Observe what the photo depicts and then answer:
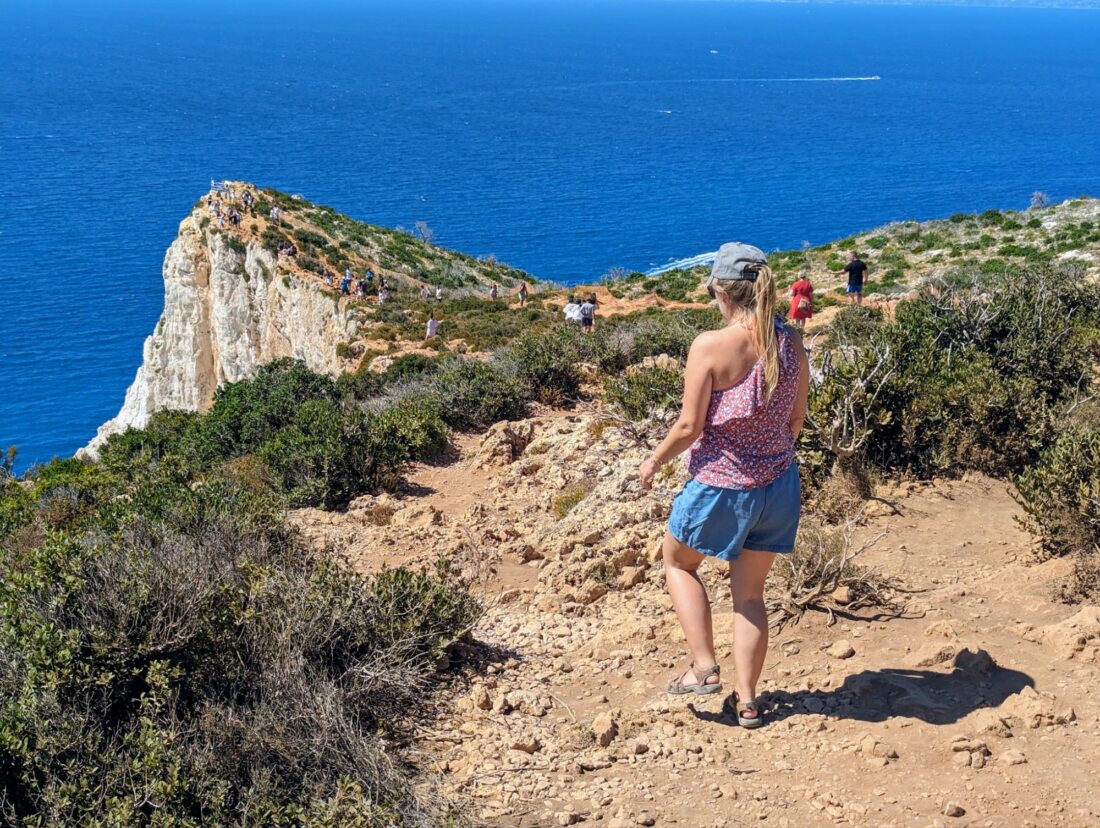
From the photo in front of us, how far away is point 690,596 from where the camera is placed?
14.5ft

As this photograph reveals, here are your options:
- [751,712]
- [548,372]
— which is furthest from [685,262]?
[751,712]

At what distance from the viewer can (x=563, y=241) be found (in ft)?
205

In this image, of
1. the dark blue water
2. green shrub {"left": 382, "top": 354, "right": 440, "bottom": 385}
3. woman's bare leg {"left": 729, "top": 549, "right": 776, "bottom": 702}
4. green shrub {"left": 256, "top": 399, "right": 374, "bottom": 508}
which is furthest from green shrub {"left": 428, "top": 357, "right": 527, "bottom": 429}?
the dark blue water

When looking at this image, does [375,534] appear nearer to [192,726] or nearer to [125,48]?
[192,726]

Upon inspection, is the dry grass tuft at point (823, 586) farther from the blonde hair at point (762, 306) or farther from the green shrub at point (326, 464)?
the green shrub at point (326, 464)

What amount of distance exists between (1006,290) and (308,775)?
29.0 feet

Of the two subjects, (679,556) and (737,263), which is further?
(679,556)

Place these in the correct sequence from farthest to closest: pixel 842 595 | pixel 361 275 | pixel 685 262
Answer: pixel 685 262 < pixel 361 275 < pixel 842 595

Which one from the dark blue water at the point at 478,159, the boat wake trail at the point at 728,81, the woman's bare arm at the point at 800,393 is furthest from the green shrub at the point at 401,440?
the boat wake trail at the point at 728,81

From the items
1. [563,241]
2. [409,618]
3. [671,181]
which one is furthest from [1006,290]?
[671,181]

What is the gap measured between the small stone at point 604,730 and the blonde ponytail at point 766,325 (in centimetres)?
166

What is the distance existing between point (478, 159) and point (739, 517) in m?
86.5

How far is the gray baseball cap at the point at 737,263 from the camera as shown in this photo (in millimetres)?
3951

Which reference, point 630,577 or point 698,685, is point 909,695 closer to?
point 698,685
